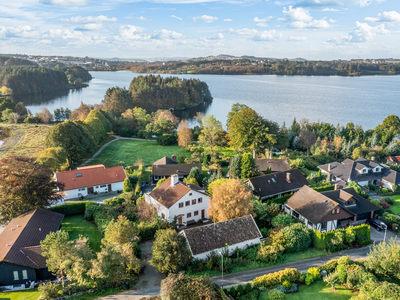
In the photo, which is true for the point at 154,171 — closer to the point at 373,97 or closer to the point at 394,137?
the point at 394,137

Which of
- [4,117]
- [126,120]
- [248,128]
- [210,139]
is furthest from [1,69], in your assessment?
[248,128]

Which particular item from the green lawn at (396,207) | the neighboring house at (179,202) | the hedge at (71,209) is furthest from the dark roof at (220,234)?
the green lawn at (396,207)

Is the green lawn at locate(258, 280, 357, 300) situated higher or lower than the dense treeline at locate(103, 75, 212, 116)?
lower

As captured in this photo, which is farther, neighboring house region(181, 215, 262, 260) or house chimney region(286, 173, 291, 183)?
house chimney region(286, 173, 291, 183)

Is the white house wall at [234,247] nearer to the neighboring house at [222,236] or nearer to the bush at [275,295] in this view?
the neighboring house at [222,236]

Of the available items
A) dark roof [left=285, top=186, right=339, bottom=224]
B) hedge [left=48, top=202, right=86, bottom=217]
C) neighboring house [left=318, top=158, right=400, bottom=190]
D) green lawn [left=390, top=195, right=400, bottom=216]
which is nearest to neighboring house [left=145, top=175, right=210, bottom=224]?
hedge [left=48, top=202, right=86, bottom=217]

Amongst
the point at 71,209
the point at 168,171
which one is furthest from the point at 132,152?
the point at 71,209

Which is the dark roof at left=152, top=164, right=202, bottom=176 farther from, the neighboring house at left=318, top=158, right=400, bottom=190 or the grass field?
the grass field
